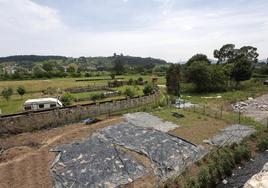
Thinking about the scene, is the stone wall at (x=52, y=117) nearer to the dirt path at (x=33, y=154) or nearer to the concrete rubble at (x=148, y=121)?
the dirt path at (x=33, y=154)

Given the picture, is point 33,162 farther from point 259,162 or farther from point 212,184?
point 259,162

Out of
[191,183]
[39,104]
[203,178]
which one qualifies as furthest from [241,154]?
[39,104]

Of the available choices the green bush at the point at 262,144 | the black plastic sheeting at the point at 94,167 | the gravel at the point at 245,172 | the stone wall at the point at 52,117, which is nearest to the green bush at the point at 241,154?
the gravel at the point at 245,172

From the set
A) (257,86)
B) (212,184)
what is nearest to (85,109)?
(212,184)

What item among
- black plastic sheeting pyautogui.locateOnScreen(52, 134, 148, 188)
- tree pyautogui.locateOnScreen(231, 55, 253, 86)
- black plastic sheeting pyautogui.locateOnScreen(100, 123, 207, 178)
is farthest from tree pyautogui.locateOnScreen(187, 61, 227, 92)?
black plastic sheeting pyautogui.locateOnScreen(52, 134, 148, 188)

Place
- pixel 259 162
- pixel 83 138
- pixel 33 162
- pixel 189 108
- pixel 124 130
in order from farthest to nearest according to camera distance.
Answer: pixel 189 108 → pixel 124 130 → pixel 83 138 → pixel 259 162 → pixel 33 162

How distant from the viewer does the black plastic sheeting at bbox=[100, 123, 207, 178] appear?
1055cm

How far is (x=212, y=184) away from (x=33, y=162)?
7.97 m

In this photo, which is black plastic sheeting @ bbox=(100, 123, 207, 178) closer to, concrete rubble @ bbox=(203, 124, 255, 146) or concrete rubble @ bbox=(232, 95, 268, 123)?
concrete rubble @ bbox=(203, 124, 255, 146)

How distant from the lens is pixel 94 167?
10.1 meters

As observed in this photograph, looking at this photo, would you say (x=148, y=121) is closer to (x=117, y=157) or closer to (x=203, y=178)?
(x=117, y=157)

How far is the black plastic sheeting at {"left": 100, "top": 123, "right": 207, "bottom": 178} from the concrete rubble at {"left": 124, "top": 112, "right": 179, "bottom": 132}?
862 millimetres

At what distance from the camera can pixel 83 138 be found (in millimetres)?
13531

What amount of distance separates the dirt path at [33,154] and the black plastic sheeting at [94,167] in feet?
1.79
